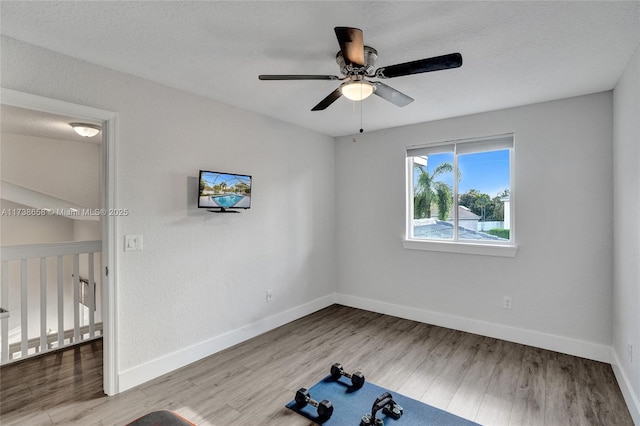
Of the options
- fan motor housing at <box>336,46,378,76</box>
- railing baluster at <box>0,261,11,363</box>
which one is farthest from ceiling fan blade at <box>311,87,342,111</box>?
railing baluster at <box>0,261,11,363</box>

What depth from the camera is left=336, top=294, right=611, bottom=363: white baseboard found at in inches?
117

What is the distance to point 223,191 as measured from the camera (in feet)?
10.2

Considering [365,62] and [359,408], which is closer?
[365,62]

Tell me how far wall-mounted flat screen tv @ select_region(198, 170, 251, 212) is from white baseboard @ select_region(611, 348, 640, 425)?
334 centimetres

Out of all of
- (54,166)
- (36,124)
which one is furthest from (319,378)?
(54,166)

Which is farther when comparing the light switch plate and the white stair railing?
the white stair railing

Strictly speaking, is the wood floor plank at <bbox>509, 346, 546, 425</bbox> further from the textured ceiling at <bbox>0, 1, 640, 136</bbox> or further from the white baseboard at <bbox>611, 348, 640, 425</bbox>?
the textured ceiling at <bbox>0, 1, 640, 136</bbox>

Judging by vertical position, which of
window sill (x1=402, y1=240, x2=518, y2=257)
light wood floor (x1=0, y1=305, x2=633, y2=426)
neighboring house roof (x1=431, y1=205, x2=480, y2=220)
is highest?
neighboring house roof (x1=431, y1=205, x2=480, y2=220)

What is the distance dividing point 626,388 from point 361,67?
2.94 metres

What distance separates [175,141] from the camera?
112 inches

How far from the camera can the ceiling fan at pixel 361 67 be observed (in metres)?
1.62

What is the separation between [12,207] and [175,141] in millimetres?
3805

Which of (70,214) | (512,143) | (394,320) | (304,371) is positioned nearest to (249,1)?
(304,371)

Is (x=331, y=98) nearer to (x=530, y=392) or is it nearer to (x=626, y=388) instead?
(x=530, y=392)
